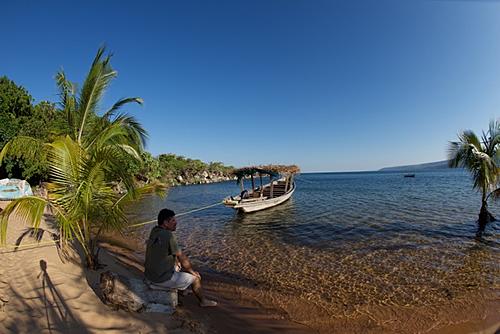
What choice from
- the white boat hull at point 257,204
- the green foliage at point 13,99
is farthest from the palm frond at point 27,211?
the green foliage at point 13,99

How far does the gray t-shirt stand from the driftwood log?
276mm

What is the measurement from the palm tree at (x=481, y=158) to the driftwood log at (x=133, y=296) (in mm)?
12990

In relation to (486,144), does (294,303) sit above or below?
below

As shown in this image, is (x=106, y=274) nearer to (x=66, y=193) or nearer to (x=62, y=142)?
(x=66, y=193)

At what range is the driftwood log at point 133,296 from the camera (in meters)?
4.11

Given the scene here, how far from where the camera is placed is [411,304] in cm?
548

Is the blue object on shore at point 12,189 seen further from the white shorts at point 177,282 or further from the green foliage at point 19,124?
the white shorts at point 177,282

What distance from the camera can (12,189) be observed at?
16.3 m

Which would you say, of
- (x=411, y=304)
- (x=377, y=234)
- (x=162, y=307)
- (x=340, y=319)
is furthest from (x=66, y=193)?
(x=377, y=234)

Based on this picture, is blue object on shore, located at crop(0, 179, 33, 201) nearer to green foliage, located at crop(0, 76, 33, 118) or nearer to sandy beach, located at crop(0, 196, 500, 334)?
green foliage, located at crop(0, 76, 33, 118)

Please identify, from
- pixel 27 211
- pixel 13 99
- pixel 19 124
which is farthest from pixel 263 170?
pixel 13 99

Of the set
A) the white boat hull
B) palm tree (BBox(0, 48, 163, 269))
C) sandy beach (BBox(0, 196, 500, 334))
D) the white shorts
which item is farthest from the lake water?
palm tree (BBox(0, 48, 163, 269))

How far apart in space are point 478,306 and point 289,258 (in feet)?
15.4

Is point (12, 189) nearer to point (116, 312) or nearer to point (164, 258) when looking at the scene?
point (116, 312)
